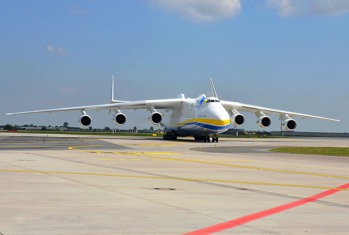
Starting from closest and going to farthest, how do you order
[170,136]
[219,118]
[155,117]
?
[219,118] → [155,117] → [170,136]

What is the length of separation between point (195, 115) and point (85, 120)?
38.0 feet

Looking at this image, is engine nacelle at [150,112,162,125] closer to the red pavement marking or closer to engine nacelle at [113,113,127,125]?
engine nacelle at [113,113,127,125]

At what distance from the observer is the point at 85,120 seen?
54.4m

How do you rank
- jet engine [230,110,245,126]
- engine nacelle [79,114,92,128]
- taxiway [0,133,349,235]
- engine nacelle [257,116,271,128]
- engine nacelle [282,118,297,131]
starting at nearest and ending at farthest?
taxiway [0,133,349,235], engine nacelle [79,114,92,128], jet engine [230,110,245,126], engine nacelle [257,116,271,128], engine nacelle [282,118,297,131]

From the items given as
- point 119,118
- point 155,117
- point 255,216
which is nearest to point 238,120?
point 155,117

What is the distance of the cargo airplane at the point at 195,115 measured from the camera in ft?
159

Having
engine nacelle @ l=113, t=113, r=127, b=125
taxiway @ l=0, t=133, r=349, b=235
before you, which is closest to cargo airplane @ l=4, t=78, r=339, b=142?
engine nacelle @ l=113, t=113, r=127, b=125

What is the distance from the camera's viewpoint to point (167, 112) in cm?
5850

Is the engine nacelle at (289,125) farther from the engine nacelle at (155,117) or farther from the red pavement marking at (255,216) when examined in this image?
the red pavement marking at (255,216)

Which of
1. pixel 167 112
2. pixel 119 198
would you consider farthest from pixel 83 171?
pixel 167 112

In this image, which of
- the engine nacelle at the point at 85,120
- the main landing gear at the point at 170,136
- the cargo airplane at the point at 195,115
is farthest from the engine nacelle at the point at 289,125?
the engine nacelle at the point at 85,120

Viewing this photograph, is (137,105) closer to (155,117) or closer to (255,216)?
(155,117)

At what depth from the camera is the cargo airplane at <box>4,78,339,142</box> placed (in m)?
48.5

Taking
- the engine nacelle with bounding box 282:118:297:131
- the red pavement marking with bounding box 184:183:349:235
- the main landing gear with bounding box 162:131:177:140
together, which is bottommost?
the red pavement marking with bounding box 184:183:349:235
